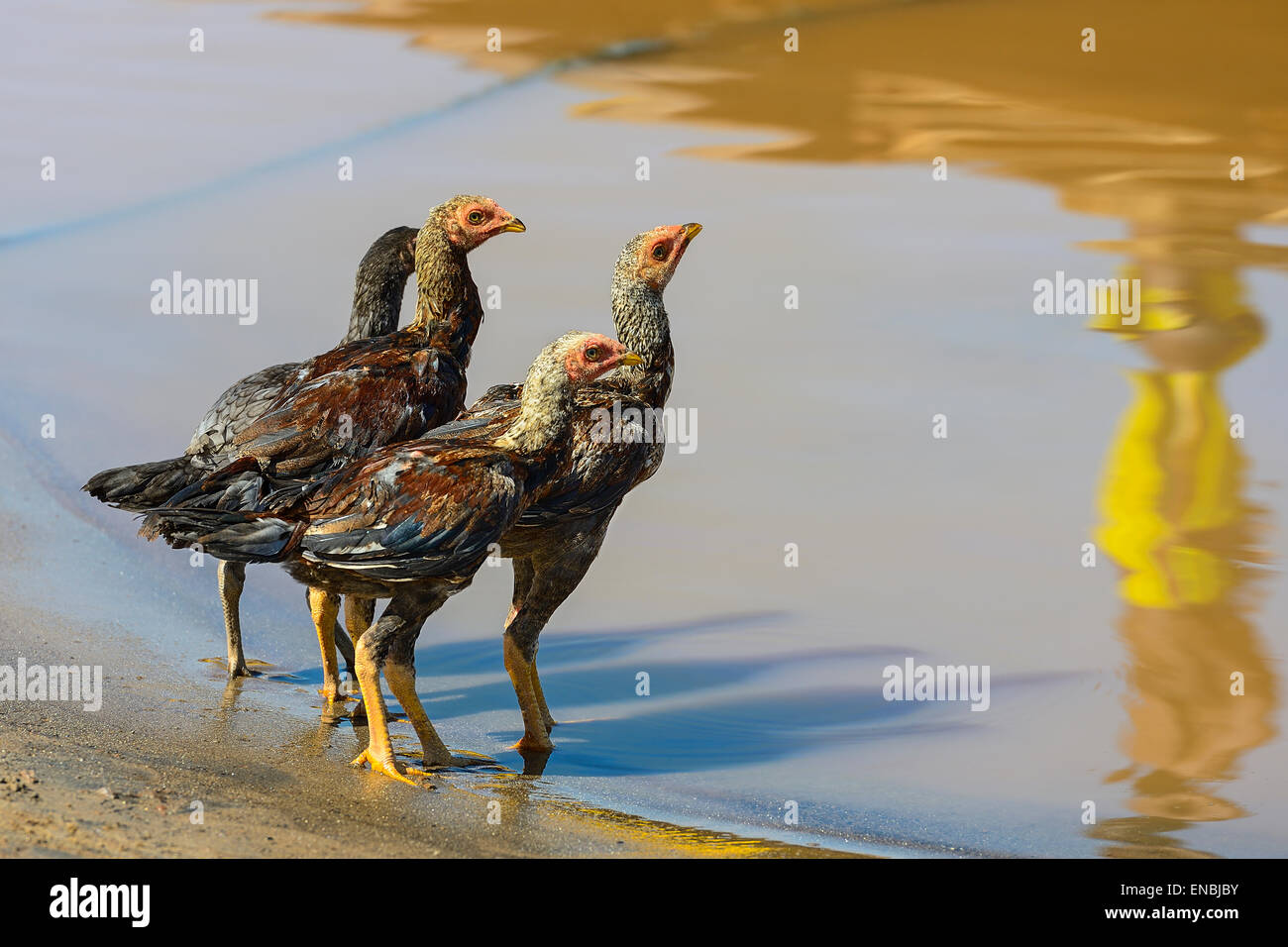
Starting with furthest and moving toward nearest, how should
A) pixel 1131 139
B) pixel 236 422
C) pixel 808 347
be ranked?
1. pixel 1131 139
2. pixel 808 347
3. pixel 236 422

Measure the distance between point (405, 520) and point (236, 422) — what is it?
1498mm

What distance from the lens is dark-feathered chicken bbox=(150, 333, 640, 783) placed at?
6309mm

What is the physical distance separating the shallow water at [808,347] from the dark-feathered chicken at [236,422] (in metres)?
0.42

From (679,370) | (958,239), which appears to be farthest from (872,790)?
(958,239)

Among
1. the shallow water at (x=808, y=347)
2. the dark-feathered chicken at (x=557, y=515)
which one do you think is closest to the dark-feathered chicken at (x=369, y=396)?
the dark-feathered chicken at (x=557, y=515)

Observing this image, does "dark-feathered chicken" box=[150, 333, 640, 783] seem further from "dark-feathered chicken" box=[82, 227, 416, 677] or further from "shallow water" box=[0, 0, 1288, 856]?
"shallow water" box=[0, 0, 1288, 856]

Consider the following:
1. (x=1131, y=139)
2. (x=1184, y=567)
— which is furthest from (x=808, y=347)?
(x=1131, y=139)

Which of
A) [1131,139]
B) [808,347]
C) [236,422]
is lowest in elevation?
[236,422]

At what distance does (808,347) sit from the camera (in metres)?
12.8

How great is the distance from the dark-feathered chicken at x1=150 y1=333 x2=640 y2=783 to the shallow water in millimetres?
888

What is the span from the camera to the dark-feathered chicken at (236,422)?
6773 mm

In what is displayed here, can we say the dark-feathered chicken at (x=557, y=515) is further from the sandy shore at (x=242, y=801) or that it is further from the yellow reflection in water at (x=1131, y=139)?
the yellow reflection in water at (x=1131, y=139)

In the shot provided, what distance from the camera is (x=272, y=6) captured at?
22.6 metres

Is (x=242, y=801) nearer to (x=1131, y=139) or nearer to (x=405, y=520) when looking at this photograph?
(x=405, y=520)
